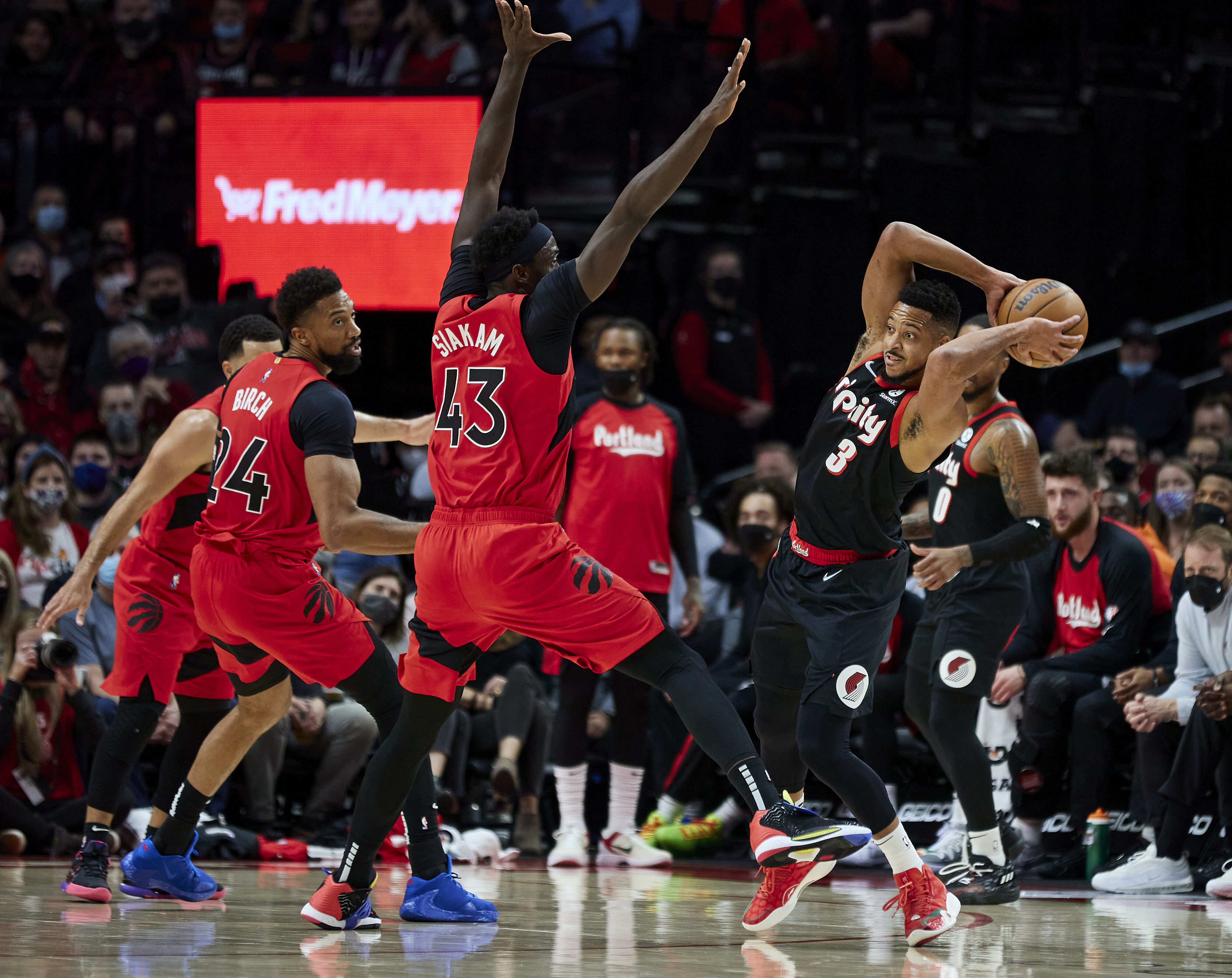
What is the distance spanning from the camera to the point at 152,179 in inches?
492

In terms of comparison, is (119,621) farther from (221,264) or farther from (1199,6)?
(1199,6)

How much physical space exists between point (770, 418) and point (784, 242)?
135 cm

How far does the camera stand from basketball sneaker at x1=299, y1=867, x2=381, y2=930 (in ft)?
16.1

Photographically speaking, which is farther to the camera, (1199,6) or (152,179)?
(1199,6)

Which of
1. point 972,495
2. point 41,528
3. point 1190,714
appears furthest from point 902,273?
point 41,528

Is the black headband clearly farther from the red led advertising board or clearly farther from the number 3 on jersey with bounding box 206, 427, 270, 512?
the red led advertising board

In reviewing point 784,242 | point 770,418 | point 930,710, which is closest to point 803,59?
point 784,242

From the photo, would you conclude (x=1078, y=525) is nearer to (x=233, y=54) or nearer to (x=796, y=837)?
(x=796, y=837)

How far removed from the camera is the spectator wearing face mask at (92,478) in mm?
9375

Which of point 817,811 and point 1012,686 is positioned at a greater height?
point 1012,686

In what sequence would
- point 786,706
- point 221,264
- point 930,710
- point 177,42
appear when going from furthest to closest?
point 177,42, point 221,264, point 930,710, point 786,706

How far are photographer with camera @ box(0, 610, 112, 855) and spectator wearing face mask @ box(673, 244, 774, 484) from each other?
4968 mm

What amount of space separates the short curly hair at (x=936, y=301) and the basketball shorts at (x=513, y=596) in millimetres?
1315

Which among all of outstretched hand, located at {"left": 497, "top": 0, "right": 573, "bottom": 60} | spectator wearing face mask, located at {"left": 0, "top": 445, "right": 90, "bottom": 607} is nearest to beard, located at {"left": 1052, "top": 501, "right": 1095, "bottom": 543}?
outstretched hand, located at {"left": 497, "top": 0, "right": 573, "bottom": 60}
